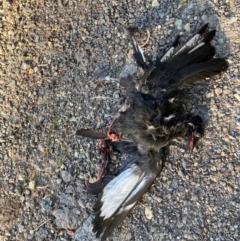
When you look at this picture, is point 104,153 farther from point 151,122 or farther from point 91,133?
point 151,122

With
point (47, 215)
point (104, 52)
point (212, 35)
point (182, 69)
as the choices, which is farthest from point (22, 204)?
point (212, 35)

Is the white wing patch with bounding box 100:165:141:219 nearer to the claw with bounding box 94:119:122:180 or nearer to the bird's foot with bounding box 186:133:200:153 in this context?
the claw with bounding box 94:119:122:180

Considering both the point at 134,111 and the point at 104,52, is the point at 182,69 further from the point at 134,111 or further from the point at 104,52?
the point at 104,52

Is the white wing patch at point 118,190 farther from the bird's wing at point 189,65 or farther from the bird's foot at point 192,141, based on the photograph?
the bird's wing at point 189,65

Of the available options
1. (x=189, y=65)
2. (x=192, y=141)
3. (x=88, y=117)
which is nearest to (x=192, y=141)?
(x=192, y=141)

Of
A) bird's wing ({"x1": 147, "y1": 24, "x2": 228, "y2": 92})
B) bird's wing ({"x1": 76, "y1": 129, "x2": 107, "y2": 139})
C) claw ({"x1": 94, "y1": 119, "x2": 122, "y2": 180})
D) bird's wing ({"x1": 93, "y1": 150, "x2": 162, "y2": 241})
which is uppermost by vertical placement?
bird's wing ({"x1": 147, "y1": 24, "x2": 228, "y2": 92})

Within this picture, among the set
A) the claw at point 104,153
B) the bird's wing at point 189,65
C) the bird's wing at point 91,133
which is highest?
the bird's wing at point 189,65

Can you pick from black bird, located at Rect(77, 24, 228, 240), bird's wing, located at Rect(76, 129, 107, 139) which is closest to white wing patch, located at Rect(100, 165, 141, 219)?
black bird, located at Rect(77, 24, 228, 240)

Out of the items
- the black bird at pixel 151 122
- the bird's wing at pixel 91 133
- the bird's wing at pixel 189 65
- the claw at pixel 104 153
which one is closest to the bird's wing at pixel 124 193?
the black bird at pixel 151 122

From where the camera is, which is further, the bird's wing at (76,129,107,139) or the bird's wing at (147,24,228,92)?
the bird's wing at (76,129,107,139)

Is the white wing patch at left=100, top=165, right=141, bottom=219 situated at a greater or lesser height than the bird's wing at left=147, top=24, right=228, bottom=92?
lesser
